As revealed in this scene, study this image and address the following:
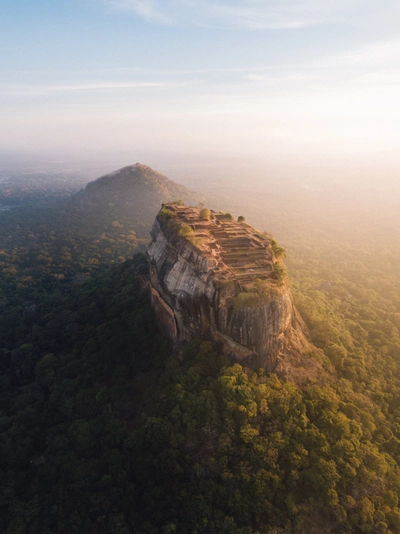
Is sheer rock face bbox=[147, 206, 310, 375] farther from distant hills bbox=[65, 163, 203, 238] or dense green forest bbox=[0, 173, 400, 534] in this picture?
distant hills bbox=[65, 163, 203, 238]

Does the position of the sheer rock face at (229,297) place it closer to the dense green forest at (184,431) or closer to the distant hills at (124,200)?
the dense green forest at (184,431)

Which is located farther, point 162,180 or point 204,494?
point 162,180

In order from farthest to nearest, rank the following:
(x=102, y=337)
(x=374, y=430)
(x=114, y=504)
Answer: (x=102, y=337) < (x=374, y=430) < (x=114, y=504)

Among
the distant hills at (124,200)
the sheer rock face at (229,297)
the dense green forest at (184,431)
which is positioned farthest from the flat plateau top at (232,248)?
the distant hills at (124,200)

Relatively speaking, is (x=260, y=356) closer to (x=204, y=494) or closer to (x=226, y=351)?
(x=226, y=351)

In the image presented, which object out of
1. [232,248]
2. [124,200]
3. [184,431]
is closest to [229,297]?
[232,248]

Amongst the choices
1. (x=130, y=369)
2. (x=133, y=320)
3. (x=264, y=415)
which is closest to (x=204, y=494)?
(x=264, y=415)

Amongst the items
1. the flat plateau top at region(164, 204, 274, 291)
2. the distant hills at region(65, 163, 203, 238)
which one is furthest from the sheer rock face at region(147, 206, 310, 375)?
the distant hills at region(65, 163, 203, 238)
